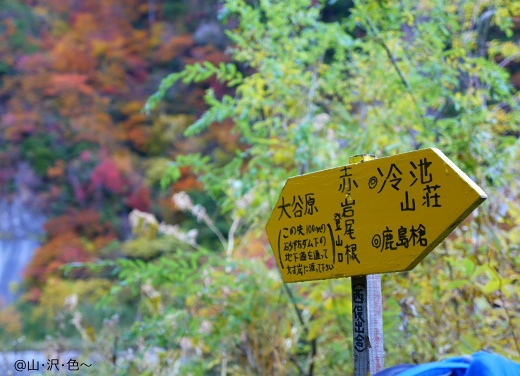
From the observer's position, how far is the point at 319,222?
4.33 feet

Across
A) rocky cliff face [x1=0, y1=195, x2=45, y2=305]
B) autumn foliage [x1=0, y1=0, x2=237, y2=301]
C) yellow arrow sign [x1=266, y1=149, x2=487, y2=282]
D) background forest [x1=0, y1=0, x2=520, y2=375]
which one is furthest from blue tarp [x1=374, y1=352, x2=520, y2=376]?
rocky cliff face [x1=0, y1=195, x2=45, y2=305]

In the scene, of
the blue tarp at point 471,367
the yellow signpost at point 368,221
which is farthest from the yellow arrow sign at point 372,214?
the blue tarp at point 471,367

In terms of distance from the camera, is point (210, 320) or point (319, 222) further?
point (210, 320)

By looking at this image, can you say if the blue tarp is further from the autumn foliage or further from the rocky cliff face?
the rocky cliff face

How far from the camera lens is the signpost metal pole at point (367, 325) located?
4.03 feet

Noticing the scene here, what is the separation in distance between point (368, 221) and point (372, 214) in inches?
0.7

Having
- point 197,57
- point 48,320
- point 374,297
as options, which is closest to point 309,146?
point 374,297

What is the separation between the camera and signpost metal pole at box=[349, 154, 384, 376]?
48.4 inches

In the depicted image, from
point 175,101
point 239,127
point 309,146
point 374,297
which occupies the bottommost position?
point 374,297

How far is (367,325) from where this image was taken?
1238 millimetres

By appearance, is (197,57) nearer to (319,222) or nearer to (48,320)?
(48,320)

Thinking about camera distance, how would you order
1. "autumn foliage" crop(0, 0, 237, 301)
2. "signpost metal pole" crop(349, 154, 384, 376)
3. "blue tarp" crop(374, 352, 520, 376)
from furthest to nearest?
1. "autumn foliage" crop(0, 0, 237, 301)
2. "signpost metal pole" crop(349, 154, 384, 376)
3. "blue tarp" crop(374, 352, 520, 376)

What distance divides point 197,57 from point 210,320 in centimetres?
998

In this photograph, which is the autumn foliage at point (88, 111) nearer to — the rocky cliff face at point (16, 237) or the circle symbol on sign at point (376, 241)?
the rocky cliff face at point (16, 237)
